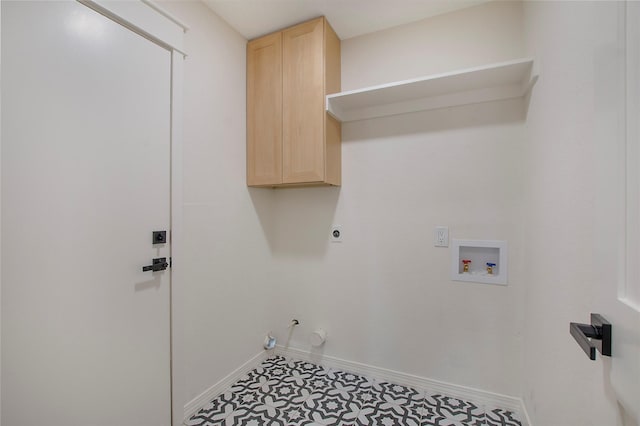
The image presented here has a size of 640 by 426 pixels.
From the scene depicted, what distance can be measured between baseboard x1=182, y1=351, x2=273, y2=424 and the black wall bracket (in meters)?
1.87

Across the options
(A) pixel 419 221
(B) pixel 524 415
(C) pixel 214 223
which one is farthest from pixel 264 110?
(B) pixel 524 415

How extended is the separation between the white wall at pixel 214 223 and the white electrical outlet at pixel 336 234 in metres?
0.59

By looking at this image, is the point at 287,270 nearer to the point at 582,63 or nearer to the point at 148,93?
the point at 148,93

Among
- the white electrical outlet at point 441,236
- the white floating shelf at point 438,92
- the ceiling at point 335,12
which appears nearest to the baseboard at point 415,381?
the white electrical outlet at point 441,236

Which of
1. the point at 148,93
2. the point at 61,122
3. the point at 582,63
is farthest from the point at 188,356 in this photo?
the point at 582,63

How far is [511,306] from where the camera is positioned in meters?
1.61

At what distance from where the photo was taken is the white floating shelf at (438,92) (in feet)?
4.86

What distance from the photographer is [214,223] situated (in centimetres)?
177

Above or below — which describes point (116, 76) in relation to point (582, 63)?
above

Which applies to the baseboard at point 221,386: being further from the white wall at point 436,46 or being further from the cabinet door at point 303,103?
the white wall at point 436,46

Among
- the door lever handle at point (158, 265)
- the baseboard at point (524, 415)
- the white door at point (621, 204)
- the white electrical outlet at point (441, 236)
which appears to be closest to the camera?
the white door at point (621, 204)

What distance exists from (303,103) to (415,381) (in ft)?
6.79

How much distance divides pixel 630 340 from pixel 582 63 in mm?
877

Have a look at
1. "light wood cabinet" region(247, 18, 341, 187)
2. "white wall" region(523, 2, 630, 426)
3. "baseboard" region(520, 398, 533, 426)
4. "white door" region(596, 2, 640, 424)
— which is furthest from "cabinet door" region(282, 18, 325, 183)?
"baseboard" region(520, 398, 533, 426)
